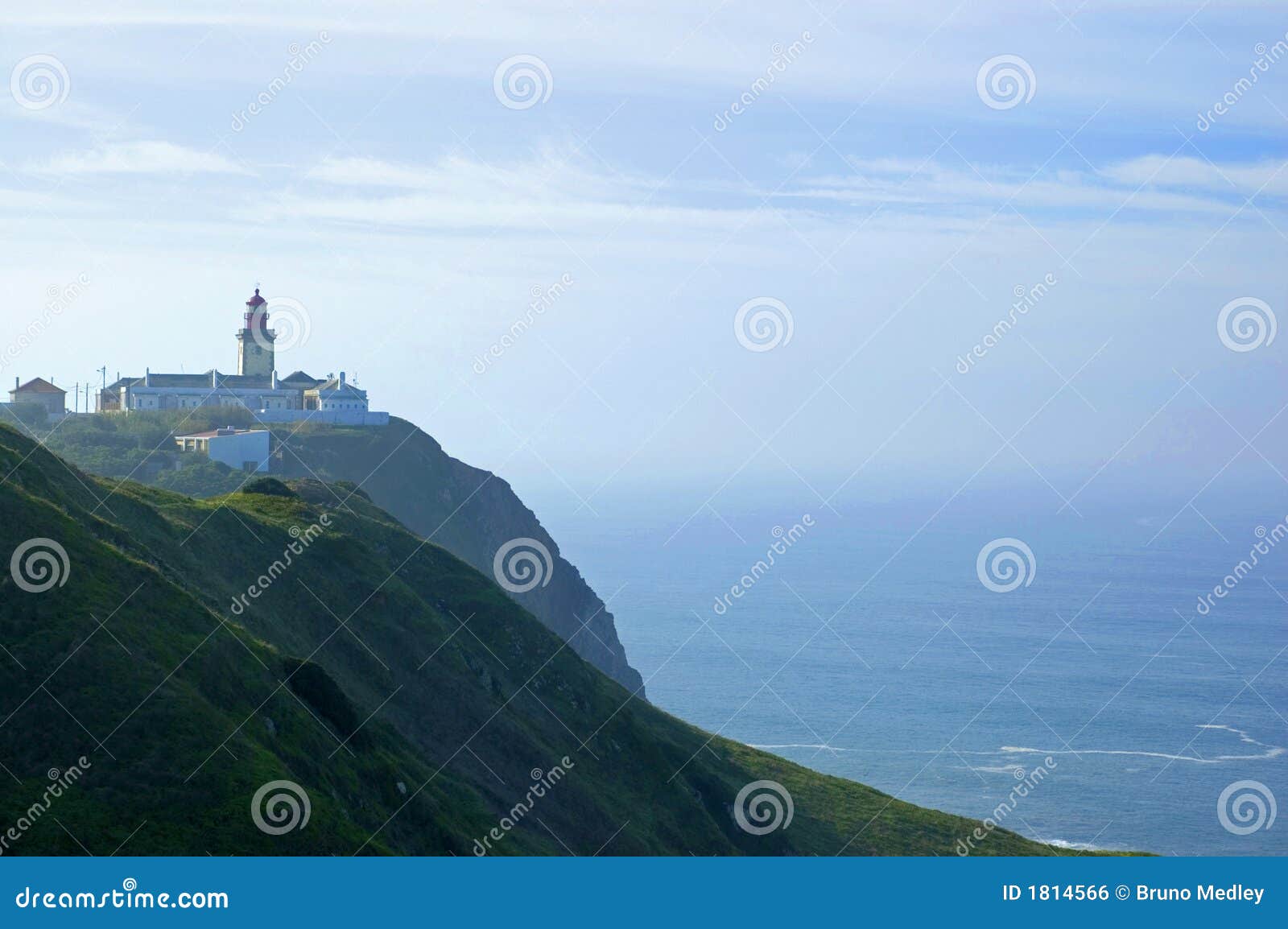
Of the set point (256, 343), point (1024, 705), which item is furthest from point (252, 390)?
point (1024, 705)

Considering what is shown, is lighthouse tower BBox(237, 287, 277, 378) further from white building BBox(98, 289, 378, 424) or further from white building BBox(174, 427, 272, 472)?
white building BBox(174, 427, 272, 472)

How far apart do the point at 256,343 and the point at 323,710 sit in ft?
365

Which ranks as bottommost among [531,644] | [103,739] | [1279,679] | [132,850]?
[132,850]

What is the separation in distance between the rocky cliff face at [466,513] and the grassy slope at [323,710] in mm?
33185

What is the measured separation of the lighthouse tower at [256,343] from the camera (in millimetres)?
139875

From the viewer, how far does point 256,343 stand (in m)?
142

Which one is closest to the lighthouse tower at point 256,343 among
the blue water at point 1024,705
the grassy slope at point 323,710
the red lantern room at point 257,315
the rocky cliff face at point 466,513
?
the red lantern room at point 257,315

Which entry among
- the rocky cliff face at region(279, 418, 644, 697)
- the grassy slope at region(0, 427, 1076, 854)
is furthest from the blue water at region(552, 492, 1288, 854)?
the grassy slope at region(0, 427, 1076, 854)

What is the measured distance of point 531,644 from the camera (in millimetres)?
59031

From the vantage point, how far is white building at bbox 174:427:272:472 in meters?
109

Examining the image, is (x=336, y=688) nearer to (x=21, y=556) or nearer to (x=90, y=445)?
(x=21, y=556)

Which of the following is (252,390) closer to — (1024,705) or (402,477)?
(402,477)

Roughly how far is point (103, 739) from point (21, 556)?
24.2 ft

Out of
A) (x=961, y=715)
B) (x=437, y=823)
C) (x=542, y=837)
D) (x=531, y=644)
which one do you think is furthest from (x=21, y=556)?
(x=961, y=715)
